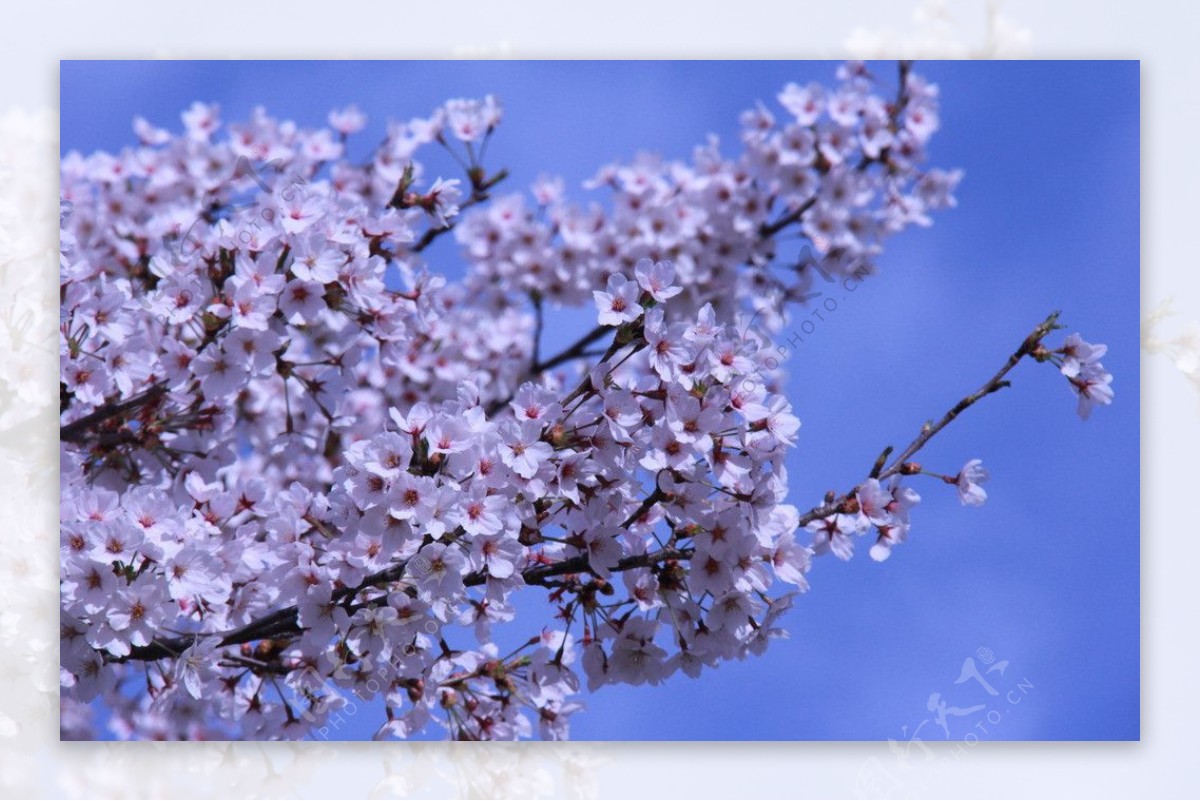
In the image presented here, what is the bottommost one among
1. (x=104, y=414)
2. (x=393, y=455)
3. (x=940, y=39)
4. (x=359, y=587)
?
(x=359, y=587)

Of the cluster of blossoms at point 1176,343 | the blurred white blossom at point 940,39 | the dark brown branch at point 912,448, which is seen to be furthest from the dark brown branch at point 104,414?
the cluster of blossoms at point 1176,343

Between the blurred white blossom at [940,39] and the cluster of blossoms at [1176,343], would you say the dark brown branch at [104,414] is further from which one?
the cluster of blossoms at [1176,343]

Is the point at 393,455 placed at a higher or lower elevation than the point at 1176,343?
lower

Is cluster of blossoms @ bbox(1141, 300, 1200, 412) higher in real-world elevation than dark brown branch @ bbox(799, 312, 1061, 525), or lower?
higher

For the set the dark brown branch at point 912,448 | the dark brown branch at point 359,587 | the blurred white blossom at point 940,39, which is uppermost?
the blurred white blossom at point 940,39

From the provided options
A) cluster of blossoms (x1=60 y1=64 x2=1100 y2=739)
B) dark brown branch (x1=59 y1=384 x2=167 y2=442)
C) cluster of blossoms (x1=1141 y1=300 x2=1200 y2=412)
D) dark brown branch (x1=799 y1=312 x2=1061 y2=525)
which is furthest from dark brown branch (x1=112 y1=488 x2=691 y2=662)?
cluster of blossoms (x1=1141 y1=300 x2=1200 y2=412)

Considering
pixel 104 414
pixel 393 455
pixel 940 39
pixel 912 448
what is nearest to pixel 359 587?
pixel 393 455

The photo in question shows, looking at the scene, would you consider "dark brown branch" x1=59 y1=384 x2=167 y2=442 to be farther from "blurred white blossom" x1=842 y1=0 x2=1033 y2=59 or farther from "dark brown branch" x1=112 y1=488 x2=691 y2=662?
"blurred white blossom" x1=842 y1=0 x2=1033 y2=59

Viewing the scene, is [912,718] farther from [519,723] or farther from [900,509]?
[519,723]

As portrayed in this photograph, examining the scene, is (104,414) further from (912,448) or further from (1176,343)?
(1176,343)
